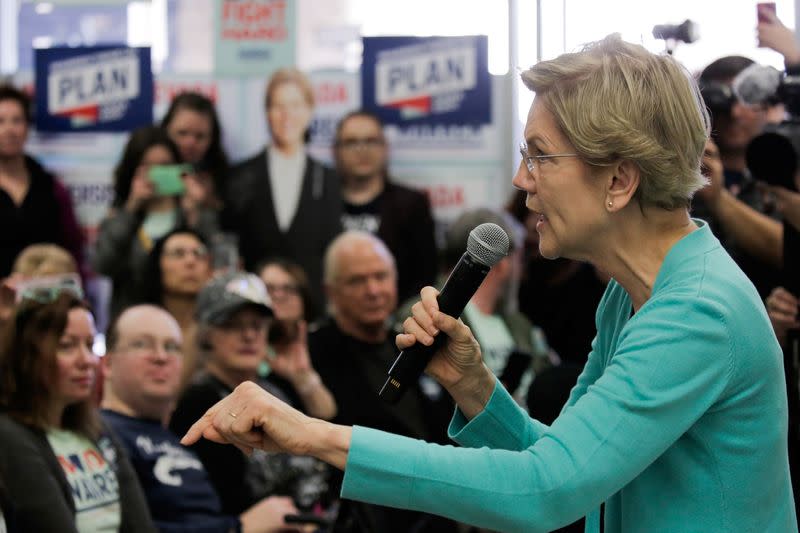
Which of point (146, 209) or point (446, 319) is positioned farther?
point (146, 209)

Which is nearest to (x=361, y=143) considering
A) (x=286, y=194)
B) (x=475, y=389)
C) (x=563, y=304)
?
(x=286, y=194)

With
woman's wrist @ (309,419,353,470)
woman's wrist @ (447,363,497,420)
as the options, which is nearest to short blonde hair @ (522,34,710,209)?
woman's wrist @ (447,363,497,420)

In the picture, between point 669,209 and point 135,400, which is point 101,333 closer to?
point 135,400

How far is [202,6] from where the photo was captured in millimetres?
7258

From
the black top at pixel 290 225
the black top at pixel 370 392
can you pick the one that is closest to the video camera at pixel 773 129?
the black top at pixel 370 392

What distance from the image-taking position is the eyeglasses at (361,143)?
690 centimetres

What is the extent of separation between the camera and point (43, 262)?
6.15m

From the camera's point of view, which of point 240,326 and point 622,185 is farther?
point 240,326

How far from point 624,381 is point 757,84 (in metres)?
2.51

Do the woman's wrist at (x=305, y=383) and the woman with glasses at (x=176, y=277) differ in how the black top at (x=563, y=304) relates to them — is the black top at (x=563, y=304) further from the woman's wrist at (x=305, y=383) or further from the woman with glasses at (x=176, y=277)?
the woman with glasses at (x=176, y=277)

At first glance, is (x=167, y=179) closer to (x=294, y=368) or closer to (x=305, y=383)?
(x=294, y=368)

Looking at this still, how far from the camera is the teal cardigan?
6.10ft

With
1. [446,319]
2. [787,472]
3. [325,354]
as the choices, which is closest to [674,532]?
[787,472]

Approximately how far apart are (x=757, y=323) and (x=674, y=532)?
350 mm
